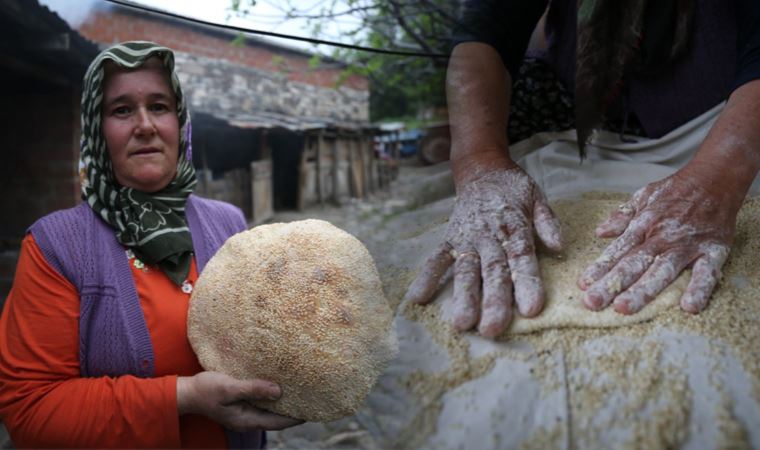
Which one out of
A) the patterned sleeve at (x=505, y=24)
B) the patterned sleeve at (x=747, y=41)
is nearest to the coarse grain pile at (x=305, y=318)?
the patterned sleeve at (x=505, y=24)

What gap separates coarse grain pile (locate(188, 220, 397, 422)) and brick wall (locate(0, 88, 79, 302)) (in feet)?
2.33

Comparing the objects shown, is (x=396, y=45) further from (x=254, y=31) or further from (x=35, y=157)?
(x=35, y=157)

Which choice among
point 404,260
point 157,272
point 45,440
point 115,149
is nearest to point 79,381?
point 45,440

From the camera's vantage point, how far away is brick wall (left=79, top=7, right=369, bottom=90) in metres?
1.01

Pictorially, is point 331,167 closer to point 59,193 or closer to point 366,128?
point 366,128

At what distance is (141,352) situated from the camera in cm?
95

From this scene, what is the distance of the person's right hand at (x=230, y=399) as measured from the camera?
0.77 meters

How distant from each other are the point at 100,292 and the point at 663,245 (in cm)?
102

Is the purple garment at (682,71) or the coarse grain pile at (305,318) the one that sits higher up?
the purple garment at (682,71)

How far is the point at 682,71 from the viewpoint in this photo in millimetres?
813

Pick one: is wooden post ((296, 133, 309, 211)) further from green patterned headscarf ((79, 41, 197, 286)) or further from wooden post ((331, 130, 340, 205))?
green patterned headscarf ((79, 41, 197, 286))

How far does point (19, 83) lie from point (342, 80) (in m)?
0.80

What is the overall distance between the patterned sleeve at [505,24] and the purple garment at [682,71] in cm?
4

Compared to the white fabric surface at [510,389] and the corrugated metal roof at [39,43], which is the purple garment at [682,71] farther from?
the corrugated metal roof at [39,43]
